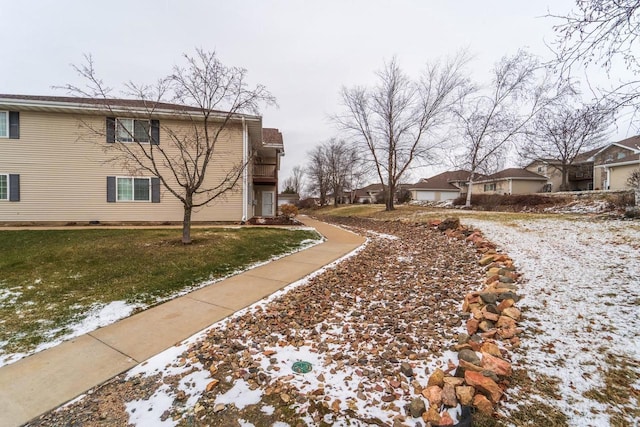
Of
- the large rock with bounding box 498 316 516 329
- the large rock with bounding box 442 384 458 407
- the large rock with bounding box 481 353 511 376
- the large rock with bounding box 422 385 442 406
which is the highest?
the large rock with bounding box 498 316 516 329

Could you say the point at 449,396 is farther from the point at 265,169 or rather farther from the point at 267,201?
the point at 267,201

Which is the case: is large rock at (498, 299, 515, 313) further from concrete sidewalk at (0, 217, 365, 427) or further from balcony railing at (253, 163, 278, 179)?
balcony railing at (253, 163, 278, 179)

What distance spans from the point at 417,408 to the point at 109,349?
3.42 m

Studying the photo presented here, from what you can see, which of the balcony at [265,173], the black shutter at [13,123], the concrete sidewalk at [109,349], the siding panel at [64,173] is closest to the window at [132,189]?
the siding panel at [64,173]

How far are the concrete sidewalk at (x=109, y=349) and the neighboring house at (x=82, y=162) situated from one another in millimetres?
8418

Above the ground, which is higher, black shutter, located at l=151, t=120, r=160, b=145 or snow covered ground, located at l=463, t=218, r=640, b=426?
black shutter, located at l=151, t=120, r=160, b=145

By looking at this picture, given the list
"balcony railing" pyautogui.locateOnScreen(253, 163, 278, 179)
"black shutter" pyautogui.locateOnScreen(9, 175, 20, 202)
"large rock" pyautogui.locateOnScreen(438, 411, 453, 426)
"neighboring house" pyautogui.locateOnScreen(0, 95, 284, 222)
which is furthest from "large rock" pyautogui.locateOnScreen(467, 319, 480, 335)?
"black shutter" pyautogui.locateOnScreen(9, 175, 20, 202)

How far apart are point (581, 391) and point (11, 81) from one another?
761 inches

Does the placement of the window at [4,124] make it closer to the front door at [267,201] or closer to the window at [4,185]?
the window at [4,185]

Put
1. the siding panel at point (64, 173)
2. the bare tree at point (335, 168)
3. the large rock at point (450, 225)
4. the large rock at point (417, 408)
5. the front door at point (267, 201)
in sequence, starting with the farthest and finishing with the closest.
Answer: the bare tree at point (335, 168) → the front door at point (267, 201) → the siding panel at point (64, 173) → the large rock at point (450, 225) → the large rock at point (417, 408)

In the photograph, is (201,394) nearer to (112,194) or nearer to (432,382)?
(432,382)

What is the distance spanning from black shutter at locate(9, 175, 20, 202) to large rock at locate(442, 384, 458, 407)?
1750cm

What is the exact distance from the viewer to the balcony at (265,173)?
16761 mm

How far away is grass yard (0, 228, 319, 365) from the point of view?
3750 mm
